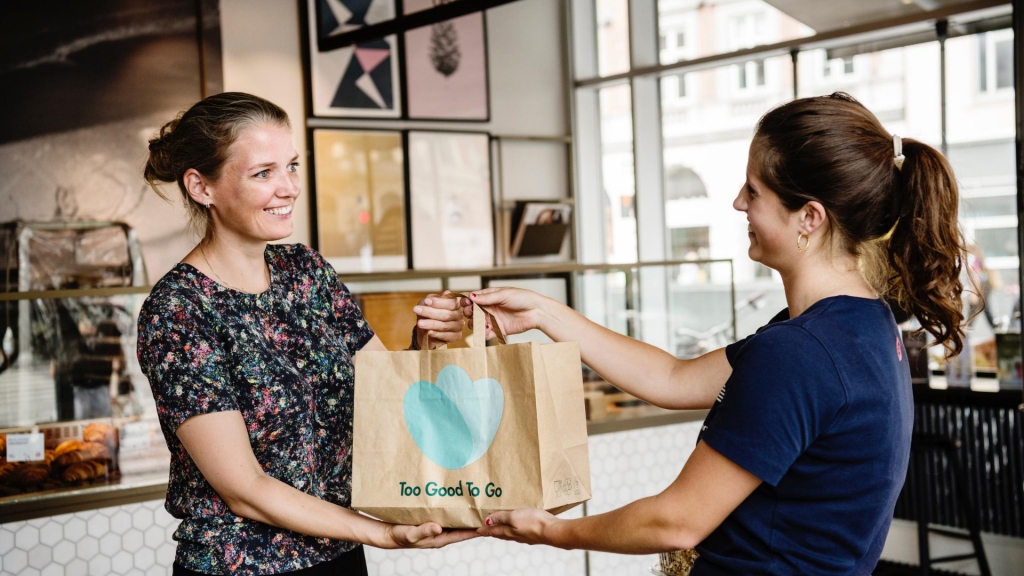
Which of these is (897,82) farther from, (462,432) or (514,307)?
(462,432)

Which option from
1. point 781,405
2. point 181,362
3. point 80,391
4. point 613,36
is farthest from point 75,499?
point 613,36

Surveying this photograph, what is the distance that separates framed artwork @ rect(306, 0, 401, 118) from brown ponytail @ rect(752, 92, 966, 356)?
4320 mm

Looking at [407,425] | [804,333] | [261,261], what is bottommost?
[407,425]

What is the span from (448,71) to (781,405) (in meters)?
4.99

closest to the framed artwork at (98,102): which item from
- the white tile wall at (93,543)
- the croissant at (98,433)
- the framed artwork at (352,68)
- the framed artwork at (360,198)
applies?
the framed artwork at (352,68)

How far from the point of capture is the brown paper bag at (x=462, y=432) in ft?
4.35

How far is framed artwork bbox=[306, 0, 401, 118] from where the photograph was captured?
5.25 m

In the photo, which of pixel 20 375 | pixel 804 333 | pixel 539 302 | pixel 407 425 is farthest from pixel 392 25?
pixel 804 333

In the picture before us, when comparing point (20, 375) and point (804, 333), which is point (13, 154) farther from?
point (804, 333)

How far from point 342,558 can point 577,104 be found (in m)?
5.34

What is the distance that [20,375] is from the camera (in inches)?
101

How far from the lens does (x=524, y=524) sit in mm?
1309

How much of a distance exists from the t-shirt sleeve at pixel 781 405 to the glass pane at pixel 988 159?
12.2 feet

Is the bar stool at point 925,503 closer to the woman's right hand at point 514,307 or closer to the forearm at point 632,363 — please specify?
the forearm at point 632,363
